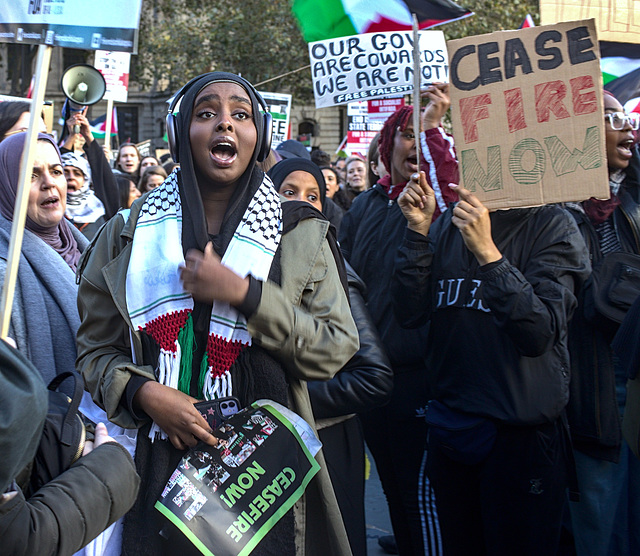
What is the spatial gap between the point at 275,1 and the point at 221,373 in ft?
82.3

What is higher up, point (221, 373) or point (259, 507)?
point (221, 373)

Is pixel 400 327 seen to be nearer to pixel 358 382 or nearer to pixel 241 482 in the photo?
pixel 358 382

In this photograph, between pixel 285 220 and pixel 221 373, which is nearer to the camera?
pixel 221 373

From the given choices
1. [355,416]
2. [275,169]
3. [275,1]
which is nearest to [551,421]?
[355,416]

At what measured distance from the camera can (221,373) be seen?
2193 mm

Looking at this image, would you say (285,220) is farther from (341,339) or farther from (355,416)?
(355,416)

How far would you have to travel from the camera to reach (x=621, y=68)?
160 inches

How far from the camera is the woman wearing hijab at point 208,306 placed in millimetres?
2121

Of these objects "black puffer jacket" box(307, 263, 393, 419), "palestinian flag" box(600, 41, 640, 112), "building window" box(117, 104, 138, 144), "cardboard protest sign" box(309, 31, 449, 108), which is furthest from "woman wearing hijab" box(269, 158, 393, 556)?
"building window" box(117, 104, 138, 144)

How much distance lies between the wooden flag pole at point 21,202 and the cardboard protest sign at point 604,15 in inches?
77.1

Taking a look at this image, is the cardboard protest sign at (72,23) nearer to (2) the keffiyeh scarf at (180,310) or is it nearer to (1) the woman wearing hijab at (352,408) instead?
(2) the keffiyeh scarf at (180,310)

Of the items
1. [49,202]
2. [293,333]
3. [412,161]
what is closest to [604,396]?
[412,161]

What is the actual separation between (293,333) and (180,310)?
329mm

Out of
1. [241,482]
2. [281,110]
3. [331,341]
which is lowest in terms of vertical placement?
[241,482]
